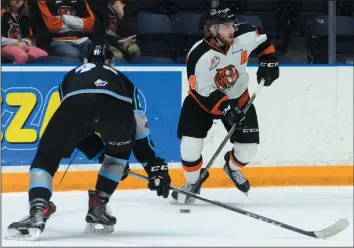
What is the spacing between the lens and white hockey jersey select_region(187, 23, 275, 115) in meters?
4.56

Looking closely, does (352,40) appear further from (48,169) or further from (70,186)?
(48,169)

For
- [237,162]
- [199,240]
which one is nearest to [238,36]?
[237,162]

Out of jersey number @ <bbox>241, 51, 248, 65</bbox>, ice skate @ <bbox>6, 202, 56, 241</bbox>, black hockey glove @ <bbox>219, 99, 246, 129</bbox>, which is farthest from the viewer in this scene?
jersey number @ <bbox>241, 51, 248, 65</bbox>

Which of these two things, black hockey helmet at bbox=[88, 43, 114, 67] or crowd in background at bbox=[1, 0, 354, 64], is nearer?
black hockey helmet at bbox=[88, 43, 114, 67]

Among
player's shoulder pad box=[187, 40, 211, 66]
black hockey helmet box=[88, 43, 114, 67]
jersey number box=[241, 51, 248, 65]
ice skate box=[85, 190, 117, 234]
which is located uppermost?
black hockey helmet box=[88, 43, 114, 67]

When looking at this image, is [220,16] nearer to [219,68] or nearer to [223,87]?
[219,68]

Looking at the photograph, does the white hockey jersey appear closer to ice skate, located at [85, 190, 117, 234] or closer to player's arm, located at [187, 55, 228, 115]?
player's arm, located at [187, 55, 228, 115]

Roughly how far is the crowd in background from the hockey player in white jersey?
0.83 m

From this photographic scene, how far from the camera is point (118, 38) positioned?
18.3 ft

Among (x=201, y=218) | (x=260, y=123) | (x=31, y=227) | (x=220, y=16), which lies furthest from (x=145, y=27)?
(x=31, y=227)

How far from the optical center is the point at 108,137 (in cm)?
353

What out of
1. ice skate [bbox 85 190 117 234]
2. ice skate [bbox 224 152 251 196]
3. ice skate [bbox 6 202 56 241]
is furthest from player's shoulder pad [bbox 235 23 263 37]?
ice skate [bbox 6 202 56 241]

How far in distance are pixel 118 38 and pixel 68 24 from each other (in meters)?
0.33

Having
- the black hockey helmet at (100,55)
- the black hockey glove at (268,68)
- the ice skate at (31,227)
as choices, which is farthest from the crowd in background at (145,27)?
the ice skate at (31,227)
